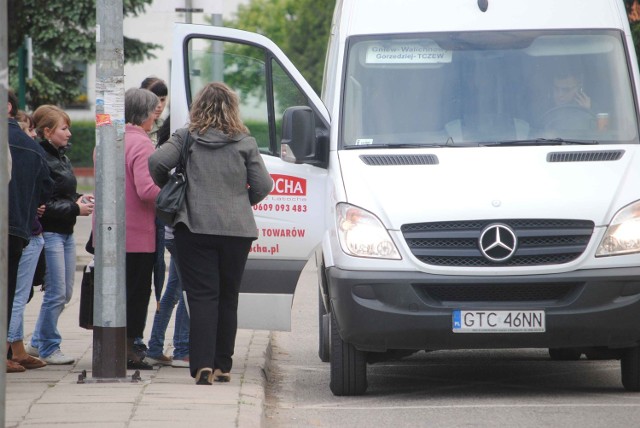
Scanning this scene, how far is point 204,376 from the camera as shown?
792 centimetres

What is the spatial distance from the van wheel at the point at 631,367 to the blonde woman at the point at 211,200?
231 centimetres

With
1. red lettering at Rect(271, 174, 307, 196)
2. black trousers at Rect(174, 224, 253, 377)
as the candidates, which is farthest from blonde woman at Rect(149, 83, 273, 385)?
red lettering at Rect(271, 174, 307, 196)

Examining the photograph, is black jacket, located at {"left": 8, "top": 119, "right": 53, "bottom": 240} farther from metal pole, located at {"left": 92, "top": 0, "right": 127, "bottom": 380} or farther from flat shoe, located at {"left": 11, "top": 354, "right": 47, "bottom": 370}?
flat shoe, located at {"left": 11, "top": 354, "right": 47, "bottom": 370}

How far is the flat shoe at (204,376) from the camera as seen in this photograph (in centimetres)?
791

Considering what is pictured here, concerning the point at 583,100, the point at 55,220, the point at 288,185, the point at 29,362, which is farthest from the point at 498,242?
the point at 29,362

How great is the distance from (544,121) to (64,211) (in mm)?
3183

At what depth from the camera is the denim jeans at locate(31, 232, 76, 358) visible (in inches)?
351

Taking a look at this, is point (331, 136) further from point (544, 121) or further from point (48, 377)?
point (48, 377)

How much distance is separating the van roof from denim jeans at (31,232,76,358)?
93.0 inches

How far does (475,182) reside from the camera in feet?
25.0

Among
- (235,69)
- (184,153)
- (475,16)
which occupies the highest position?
(475,16)

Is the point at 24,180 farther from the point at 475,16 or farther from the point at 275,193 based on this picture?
the point at 475,16

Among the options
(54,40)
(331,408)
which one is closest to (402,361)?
(331,408)

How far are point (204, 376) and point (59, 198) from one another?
182 cm
